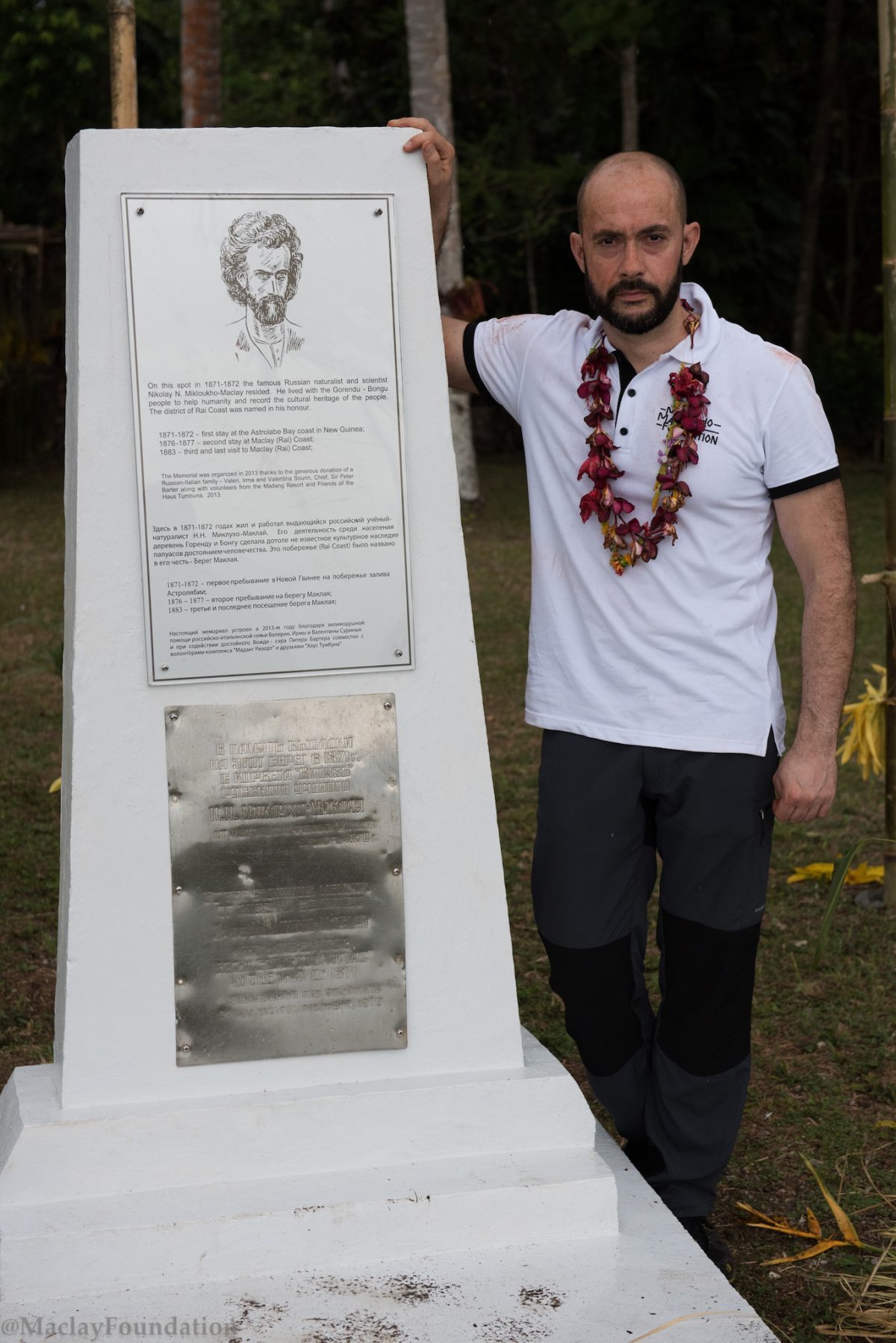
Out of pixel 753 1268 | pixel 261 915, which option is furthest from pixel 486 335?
pixel 753 1268

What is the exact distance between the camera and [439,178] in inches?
119

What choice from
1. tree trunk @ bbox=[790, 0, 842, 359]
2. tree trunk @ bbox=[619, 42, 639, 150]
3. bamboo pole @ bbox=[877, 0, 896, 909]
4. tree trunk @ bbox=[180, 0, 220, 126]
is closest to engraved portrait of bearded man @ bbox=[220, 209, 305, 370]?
bamboo pole @ bbox=[877, 0, 896, 909]

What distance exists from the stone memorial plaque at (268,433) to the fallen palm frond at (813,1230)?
151 cm

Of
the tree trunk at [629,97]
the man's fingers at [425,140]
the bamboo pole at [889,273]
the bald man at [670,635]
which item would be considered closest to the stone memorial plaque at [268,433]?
the man's fingers at [425,140]

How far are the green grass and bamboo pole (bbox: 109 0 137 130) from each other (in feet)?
8.36

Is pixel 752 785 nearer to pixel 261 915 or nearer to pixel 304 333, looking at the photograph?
pixel 261 915

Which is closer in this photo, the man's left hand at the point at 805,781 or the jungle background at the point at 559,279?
the man's left hand at the point at 805,781

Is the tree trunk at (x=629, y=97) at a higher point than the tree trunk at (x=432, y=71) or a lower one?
higher

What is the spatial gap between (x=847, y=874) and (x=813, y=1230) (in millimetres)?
2408

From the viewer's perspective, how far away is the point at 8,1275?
2.66 metres

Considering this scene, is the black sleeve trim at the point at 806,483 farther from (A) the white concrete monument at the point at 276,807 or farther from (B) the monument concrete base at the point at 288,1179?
(B) the monument concrete base at the point at 288,1179

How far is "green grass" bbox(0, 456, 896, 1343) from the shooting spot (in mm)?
3514

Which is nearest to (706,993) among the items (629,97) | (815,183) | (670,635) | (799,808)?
(799,808)

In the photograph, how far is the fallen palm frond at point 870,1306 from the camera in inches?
116
